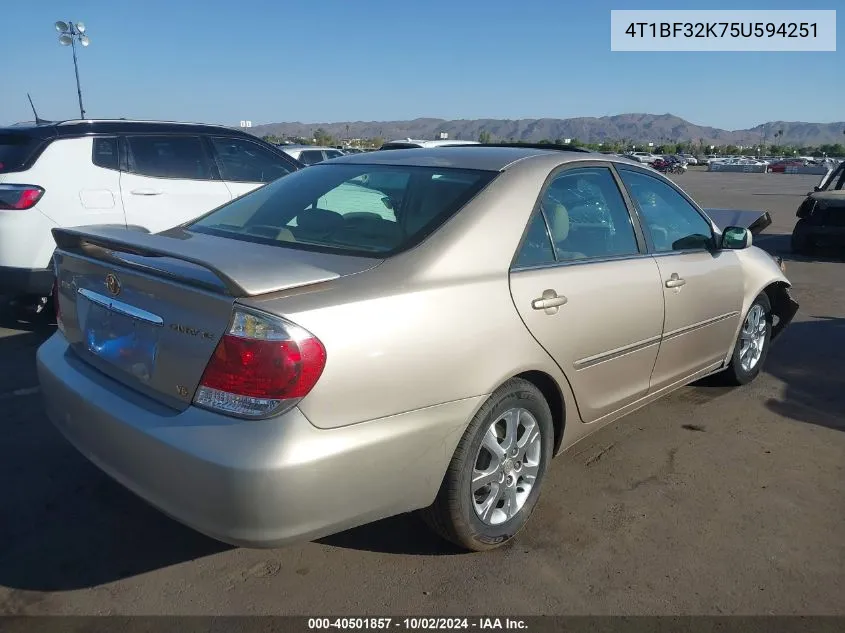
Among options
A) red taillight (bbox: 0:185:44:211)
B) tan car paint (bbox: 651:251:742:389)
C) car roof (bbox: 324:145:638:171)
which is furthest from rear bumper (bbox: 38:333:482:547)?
red taillight (bbox: 0:185:44:211)

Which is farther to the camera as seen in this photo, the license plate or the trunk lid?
the license plate

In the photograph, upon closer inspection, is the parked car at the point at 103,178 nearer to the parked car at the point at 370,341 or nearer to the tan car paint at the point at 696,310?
the parked car at the point at 370,341

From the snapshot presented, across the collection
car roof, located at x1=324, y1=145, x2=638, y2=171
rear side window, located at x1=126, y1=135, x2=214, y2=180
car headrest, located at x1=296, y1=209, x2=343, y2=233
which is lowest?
car headrest, located at x1=296, y1=209, x2=343, y2=233

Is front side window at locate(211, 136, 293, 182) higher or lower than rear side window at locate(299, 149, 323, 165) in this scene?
lower

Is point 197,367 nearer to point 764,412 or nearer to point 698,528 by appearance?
point 698,528

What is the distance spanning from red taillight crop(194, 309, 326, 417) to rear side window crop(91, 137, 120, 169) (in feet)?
14.5

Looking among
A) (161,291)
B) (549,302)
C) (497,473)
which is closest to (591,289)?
(549,302)

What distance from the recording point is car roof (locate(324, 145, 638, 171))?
3.20 metres

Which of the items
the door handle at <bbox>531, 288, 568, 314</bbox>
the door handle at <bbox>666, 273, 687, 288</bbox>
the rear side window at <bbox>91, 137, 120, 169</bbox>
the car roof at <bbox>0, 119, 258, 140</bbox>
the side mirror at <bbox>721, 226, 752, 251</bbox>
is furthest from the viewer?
the rear side window at <bbox>91, 137, 120, 169</bbox>

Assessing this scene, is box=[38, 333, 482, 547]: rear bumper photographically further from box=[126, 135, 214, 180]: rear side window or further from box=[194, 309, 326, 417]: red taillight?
box=[126, 135, 214, 180]: rear side window

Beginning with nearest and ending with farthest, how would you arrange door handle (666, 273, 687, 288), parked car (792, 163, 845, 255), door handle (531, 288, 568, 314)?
door handle (531, 288, 568, 314), door handle (666, 273, 687, 288), parked car (792, 163, 845, 255)

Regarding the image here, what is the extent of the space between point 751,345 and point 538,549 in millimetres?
2778

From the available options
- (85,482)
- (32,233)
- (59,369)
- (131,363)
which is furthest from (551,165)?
(32,233)

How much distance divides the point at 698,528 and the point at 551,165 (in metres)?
1.75
